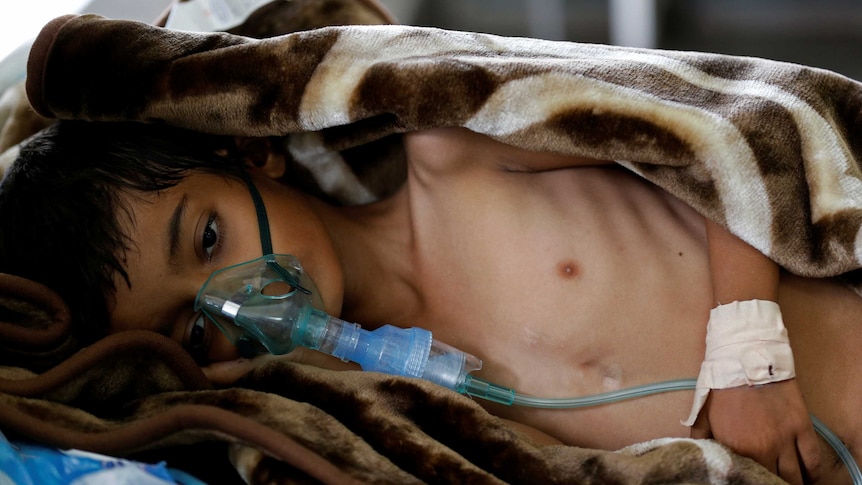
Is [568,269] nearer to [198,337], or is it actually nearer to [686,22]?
[198,337]

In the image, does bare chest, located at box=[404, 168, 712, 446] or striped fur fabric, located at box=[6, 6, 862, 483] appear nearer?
striped fur fabric, located at box=[6, 6, 862, 483]

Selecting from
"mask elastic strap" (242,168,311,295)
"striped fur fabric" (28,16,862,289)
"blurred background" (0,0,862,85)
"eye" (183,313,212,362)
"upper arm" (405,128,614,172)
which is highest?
"striped fur fabric" (28,16,862,289)

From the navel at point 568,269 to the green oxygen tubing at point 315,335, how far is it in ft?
0.56

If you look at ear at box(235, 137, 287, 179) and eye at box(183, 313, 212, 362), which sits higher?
ear at box(235, 137, 287, 179)

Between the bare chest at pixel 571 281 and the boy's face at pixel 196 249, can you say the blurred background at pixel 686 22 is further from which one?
the boy's face at pixel 196 249

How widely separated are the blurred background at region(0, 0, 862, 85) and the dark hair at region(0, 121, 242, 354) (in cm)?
153

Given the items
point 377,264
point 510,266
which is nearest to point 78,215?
point 377,264

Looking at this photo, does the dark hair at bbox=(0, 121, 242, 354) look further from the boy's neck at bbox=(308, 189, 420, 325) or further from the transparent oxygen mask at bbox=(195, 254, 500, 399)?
the boy's neck at bbox=(308, 189, 420, 325)

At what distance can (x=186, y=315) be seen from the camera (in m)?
1.19

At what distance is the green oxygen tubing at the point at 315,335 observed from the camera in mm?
1134

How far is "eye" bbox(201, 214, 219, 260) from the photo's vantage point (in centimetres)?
117

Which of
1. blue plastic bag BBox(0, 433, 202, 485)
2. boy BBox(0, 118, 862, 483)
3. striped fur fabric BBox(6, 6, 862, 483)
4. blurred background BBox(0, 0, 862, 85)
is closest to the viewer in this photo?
blue plastic bag BBox(0, 433, 202, 485)

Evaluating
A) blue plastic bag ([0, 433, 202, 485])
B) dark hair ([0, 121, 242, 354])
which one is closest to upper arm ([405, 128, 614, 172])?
dark hair ([0, 121, 242, 354])

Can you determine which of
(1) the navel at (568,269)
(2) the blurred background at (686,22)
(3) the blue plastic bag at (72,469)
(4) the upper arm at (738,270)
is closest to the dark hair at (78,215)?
(3) the blue plastic bag at (72,469)
